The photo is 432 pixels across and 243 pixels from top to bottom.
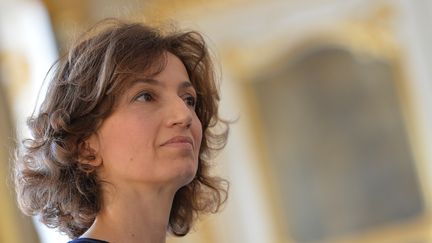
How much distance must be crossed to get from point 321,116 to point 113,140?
7.45 meters

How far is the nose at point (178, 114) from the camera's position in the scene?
2.31m

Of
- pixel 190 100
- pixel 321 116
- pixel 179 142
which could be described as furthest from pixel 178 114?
pixel 321 116

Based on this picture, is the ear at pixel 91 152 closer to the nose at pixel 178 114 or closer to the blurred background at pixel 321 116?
the nose at pixel 178 114

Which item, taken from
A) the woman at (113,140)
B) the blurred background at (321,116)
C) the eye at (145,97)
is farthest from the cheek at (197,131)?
the blurred background at (321,116)

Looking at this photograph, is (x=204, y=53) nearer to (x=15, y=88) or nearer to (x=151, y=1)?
(x=15, y=88)

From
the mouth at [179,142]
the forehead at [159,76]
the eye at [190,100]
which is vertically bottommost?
the mouth at [179,142]


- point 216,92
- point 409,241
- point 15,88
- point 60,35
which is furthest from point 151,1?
point 216,92

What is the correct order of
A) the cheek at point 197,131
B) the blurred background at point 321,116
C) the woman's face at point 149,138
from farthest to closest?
the blurred background at point 321,116 → the cheek at point 197,131 → the woman's face at point 149,138

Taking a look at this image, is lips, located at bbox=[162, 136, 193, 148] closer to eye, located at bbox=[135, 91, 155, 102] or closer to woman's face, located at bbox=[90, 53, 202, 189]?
woman's face, located at bbox=[90, 53, 202, 189]

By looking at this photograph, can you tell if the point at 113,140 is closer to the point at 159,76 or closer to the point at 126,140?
the point at 126,140

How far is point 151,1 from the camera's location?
8.78 meters

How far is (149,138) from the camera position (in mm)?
2285

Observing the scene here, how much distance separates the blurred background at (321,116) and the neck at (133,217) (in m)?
6.52

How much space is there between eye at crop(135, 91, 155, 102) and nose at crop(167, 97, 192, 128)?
0.04 metres
